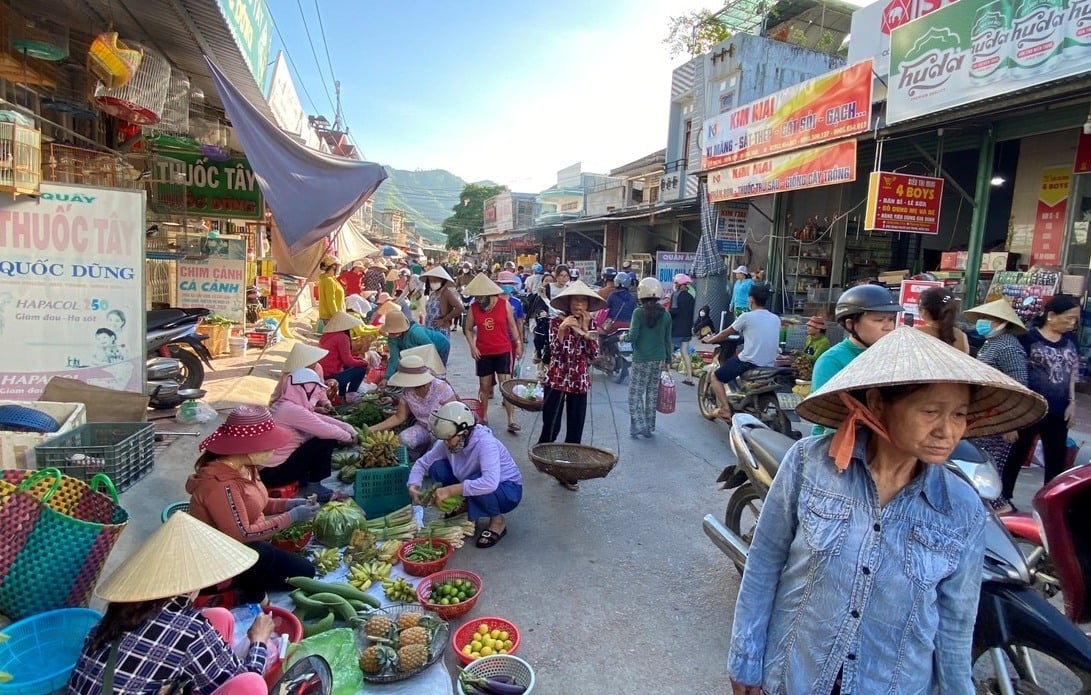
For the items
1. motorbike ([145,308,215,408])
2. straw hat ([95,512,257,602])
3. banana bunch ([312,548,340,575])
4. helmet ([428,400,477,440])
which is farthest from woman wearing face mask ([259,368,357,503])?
straw hat ([95,512,257,602])

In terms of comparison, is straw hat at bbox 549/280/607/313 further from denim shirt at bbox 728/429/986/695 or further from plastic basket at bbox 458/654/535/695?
denim shirt at bbox 728/429/986/695

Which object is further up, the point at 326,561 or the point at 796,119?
the point at 796,119

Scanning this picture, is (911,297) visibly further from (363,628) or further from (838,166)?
(363,628)

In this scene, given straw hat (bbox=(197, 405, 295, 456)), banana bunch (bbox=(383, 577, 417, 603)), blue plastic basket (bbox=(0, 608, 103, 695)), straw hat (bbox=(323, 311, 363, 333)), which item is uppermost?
straw hat (bbox=(323, 311, 363, 333))

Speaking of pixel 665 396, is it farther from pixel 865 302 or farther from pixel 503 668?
pixel 503 668

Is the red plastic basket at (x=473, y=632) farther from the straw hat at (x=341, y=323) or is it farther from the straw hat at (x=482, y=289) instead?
the straw hat at (x=341, y=323)

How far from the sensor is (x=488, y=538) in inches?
171

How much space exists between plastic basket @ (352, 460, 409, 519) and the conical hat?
3524 mm

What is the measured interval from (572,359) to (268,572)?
3.15m

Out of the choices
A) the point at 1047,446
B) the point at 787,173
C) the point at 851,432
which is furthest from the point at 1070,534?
the point at 787,173

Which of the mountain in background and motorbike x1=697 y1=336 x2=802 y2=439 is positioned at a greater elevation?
the mountain in background

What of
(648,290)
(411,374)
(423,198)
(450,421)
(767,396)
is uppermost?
(423,198)

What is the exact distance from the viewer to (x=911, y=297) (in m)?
7.89

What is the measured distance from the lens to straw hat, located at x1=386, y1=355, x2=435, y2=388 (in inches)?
202
